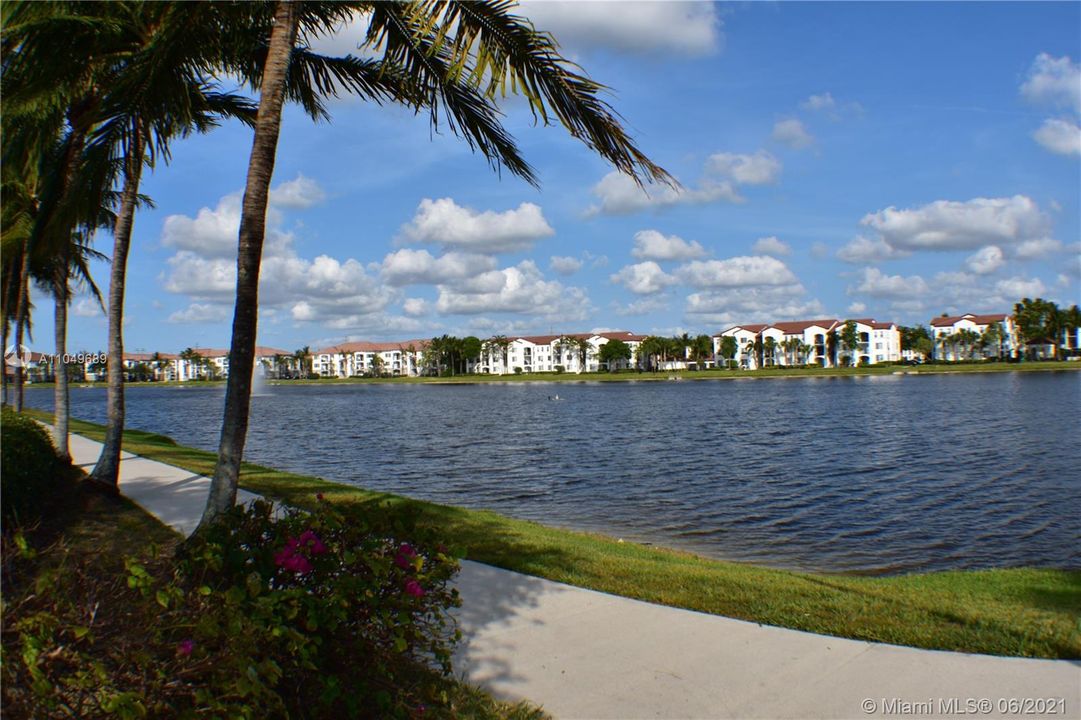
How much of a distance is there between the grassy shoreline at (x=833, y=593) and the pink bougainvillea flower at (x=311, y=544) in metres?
0.80

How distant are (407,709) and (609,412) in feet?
157

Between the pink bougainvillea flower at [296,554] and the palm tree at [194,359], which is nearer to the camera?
the pink bougainvillea flower at [296,554]

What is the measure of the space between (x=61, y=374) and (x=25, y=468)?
18.4ft

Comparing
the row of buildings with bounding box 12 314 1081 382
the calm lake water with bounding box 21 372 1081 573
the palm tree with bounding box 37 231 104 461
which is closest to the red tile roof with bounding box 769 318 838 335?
the row of buildings with bounding box 12 314 1081 382

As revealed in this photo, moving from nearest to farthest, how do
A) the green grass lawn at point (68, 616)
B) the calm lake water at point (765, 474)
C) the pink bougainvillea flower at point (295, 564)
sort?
the green grass lawn at point (68, 616) → the pink bougainvillea flower at point (295, 564) → the calm lake water at point (765, 474)

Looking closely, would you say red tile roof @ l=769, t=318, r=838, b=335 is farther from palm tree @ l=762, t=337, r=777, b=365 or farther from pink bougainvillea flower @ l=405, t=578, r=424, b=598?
pink bougainvillea flower @ l=405, t=578, r=424, b=598

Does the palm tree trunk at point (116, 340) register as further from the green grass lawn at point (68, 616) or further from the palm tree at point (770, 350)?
the palm tree at point (770, 350)

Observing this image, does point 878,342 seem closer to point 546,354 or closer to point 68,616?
point 546,354

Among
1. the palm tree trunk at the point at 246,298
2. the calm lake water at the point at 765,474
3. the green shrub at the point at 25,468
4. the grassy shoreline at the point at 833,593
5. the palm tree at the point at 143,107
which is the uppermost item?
the palm tree at the point at 143,107

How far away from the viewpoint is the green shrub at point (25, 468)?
8.59 m

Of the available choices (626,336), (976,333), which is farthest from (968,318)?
(626,336)

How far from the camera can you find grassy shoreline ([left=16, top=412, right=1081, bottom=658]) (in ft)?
19.1

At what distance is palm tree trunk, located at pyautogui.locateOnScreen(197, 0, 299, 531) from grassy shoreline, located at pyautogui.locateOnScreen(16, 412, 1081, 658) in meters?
0.83

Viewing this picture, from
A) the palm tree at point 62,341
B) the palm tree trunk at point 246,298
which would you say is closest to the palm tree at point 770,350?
the palm tree at point 62,341
